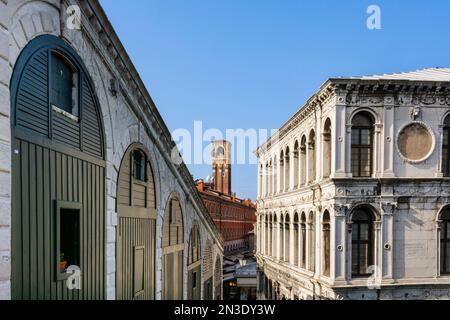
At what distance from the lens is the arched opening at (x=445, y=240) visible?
17.6 m

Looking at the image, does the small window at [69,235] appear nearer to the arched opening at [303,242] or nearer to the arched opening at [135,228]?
the arched opening at [135,228]

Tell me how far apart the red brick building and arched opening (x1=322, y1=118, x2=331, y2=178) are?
39010 mm

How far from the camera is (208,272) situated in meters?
22.8

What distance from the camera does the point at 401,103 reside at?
1741 centimetres

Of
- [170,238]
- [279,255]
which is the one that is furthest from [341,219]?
[279,255]

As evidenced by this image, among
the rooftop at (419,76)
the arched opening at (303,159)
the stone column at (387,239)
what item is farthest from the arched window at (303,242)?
the rooftop at (419,76)

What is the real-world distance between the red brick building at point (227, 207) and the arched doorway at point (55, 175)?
1943 inches

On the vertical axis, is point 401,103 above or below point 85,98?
above

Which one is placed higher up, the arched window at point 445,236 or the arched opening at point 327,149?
the arched opening at point 327,149

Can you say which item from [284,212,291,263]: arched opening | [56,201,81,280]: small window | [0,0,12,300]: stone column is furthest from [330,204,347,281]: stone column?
[0,0,12,300]: stone column

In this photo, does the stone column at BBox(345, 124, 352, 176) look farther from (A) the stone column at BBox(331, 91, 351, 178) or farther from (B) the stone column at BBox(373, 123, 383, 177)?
(B) the stone column at BBox(373, 123, 383, 177)

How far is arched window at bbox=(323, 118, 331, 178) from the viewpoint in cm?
1847

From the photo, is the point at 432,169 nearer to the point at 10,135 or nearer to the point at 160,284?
the point at 160,284

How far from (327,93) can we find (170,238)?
10.0 m
